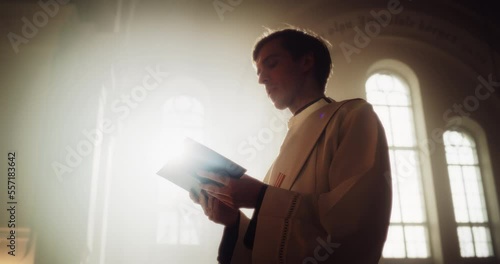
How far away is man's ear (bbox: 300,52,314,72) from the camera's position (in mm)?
2186

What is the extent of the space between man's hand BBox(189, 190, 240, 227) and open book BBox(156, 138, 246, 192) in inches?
8.0

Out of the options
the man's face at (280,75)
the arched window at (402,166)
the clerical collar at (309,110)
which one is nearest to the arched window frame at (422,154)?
the arched window at (402,166)

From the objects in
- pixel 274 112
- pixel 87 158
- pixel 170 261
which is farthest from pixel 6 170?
pixel 274 112

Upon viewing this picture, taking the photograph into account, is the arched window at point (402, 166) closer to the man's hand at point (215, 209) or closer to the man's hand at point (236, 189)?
the man's hand at point (215, 209)

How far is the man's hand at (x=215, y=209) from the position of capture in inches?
78.2

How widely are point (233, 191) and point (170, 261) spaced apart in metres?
4.20

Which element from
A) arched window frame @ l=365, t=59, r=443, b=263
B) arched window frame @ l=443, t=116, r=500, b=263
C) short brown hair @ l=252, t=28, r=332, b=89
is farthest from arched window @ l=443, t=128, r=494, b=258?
short brown hair @ l=252, t=28, r=332, b=89

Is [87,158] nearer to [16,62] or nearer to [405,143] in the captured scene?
[16,62]

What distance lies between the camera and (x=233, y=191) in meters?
1.64

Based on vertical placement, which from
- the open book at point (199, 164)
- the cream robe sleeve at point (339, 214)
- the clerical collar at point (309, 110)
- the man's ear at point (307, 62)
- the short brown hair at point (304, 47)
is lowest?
the cream robe sleeve at point (339, 214)

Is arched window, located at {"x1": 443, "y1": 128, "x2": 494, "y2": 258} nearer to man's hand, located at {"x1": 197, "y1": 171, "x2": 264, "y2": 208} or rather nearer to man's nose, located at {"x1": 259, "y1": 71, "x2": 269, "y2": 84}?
man's nose, located at {"x1": 259, "y1": 71, "x2": 269, "y2": 84}

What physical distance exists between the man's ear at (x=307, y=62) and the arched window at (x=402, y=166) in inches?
181

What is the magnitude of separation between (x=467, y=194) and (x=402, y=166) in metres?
1.13

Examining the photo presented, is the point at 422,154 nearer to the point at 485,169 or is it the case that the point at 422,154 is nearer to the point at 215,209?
the point at 485,169
